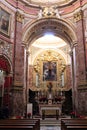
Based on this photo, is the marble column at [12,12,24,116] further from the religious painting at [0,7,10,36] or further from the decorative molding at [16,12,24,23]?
the religious painting at [0,7,10,36]

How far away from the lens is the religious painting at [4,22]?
1278cm

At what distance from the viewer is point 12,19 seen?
13828 millimetres

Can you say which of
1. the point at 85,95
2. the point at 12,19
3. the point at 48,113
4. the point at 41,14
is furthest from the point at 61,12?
the point at 48,113

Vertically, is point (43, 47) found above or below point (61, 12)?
below

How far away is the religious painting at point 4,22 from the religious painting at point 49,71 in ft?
29.7

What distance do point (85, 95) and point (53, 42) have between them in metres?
10.9

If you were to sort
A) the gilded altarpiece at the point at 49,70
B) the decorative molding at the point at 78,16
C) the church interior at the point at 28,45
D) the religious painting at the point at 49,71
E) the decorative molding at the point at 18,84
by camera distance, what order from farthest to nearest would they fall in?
the religious painting at the point at 49,71, the gilded altarpiece at the point at 49,70, the decorative molding at the point at 78,16, the decorative molding at the point at 18,84, the church interior at the point at 28,45

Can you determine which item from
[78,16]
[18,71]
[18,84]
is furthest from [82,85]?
[78,16]

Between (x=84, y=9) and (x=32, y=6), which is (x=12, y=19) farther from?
(x=84, y=9)

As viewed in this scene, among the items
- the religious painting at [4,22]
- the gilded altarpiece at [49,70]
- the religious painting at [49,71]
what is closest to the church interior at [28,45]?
the religious painting at [4,22]

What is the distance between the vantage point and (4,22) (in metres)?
13.1

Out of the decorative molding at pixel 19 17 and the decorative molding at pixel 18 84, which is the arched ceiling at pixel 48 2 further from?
the decorative molding at pixel 18 84

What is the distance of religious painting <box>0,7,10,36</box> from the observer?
503 inches

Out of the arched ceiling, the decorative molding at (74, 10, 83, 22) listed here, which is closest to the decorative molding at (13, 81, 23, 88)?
the decorative molding at (74, 10, 83, 22)
